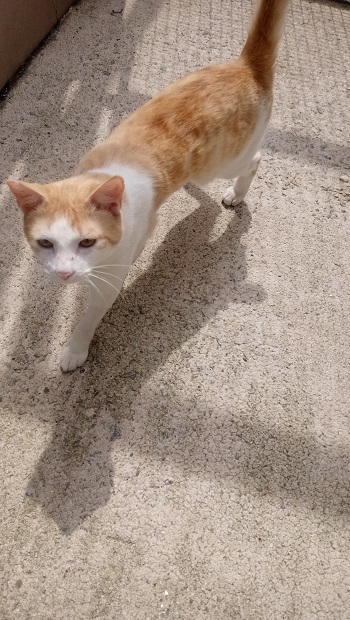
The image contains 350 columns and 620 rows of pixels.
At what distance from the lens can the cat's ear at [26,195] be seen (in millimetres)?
822

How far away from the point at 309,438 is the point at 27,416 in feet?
2.30

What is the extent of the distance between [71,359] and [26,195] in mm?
478

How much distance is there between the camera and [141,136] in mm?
1123

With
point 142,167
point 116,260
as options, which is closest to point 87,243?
point 116,260

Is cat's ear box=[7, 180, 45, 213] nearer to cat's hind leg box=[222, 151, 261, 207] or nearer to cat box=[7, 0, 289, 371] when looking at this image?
cat box=[7, 0, 289, 371]

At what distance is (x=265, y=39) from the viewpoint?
123 centimetres

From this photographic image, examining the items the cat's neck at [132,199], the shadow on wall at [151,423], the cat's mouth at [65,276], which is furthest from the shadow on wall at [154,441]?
the cat's mouth at [65,276]

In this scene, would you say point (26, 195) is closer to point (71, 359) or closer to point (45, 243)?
point (45, 243)

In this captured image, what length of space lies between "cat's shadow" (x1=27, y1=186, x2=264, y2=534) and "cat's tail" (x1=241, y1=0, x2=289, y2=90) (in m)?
0.44

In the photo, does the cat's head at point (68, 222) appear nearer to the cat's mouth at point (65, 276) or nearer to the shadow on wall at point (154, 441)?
the cat's mouth at point (65, 276)

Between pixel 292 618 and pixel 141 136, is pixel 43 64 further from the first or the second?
pixel 292 618

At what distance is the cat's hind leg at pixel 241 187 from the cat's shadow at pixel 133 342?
0.12ft

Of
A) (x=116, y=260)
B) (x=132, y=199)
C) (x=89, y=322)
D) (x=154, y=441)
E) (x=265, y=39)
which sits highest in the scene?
(x=265, y=39)

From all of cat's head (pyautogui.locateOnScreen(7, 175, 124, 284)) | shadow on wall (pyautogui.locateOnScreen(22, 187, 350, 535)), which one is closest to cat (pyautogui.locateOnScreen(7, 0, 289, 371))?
cat's head (pyautogui.locateOnScreen(7, 175, 124, 284))
